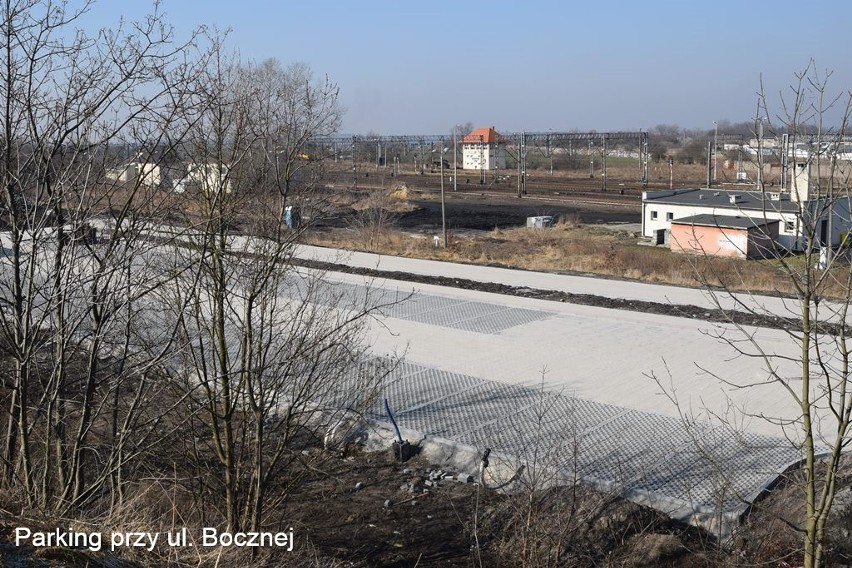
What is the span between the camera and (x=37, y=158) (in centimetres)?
541

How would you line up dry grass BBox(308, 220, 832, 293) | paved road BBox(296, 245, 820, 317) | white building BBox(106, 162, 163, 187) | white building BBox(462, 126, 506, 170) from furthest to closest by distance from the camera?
white building BBox(462, 126, 506, 170) → dry grass BBox(308, 220, 832, 293) → paved road BBox(296, 245, 820, 317) → white building BBox(106, 162, 163, 187)

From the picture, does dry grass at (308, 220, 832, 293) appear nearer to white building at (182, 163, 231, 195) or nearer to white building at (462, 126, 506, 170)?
white building at (182, 163, 231, 195)

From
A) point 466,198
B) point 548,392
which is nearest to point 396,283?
point 548,392

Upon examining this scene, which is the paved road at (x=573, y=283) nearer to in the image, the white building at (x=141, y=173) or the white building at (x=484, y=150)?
the white building at (x=141, y=173)

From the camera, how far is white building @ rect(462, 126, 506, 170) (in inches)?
2788

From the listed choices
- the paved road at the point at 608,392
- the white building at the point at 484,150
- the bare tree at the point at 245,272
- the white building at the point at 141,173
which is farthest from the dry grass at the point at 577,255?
the white building at the point at 484,150

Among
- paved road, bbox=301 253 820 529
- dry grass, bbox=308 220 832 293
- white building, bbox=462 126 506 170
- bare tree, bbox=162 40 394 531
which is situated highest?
white building, bbox=462 126 506 170

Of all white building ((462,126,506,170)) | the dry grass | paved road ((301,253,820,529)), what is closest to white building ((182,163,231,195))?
paved road ((301,253,820,529))

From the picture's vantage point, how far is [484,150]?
7050 centimetres

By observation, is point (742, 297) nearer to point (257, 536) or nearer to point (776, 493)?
point (776, 493)

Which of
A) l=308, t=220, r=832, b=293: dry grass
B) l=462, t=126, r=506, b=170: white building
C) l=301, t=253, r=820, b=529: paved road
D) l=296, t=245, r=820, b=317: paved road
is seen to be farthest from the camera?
l=462, t=126, r=506, b=170: white building

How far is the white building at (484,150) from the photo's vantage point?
70.8 metres

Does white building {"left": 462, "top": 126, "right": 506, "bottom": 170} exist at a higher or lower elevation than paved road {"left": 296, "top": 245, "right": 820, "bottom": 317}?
higher

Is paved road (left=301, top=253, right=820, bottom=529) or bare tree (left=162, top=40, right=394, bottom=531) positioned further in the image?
paved road (left=301, top=253, right=820, bottom=529)
